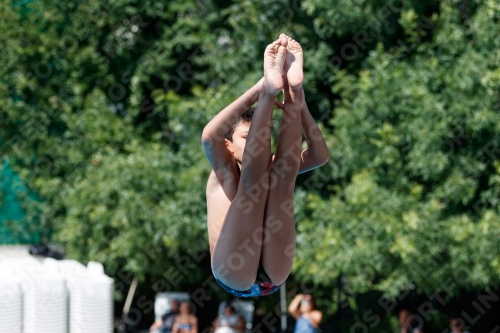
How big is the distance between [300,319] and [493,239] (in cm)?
200

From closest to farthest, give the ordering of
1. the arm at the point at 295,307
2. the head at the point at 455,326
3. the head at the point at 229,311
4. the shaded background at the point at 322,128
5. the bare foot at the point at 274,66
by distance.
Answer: the bare foot at the point at 274,66, the shaded background at the point at 322,128, the head at the point at 455,326, the arm at the point at 295,307, the head at the point at 229,311

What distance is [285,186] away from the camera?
3.57 m

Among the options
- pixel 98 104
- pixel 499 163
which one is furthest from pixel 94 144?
pixel 499 163

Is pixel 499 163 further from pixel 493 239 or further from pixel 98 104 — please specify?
pixel 98 104

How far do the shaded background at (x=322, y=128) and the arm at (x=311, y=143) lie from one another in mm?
3520

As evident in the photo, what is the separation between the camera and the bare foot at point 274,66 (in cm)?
330

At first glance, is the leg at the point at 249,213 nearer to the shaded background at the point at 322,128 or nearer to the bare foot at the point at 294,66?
the bare foot at the point at 294,66

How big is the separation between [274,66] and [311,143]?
54cm

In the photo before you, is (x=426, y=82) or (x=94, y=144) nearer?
(x=426, y=82)

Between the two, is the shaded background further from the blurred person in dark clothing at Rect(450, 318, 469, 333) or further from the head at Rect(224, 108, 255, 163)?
the head at Rect(224, 108, 255, 163)

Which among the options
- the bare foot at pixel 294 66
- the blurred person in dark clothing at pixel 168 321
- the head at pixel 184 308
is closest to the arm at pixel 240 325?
the head at pixel 184 308

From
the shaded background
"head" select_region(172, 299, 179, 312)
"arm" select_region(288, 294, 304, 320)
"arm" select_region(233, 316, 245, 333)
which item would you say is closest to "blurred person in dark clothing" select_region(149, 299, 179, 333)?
"head" select_region(172, 299, 179, 312)

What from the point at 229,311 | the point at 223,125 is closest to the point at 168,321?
the point at 229,311

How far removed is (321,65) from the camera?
8.84 metres
